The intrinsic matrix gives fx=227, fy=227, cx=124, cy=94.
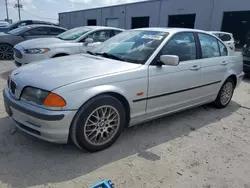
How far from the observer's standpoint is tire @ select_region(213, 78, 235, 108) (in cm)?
445

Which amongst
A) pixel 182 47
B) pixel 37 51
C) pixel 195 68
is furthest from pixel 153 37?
pixel 37 51

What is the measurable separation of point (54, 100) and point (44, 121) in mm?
250

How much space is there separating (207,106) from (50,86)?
3428mm

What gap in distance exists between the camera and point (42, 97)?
2.43 metres

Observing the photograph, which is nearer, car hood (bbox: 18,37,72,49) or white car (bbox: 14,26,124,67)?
white car (bbox: 14,26,124,67)

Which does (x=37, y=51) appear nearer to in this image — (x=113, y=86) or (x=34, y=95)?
(x=34, y=95)

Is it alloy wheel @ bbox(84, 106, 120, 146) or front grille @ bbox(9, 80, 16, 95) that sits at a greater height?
front grille @ bbox(9, 80, 16, 95)

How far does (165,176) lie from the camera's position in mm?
2471

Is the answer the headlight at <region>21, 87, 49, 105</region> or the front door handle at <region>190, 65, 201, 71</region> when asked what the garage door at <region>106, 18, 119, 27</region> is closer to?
the front door handle at <region>190, 65, 201, 71</region>

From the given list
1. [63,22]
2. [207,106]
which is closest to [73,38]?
[207,106]

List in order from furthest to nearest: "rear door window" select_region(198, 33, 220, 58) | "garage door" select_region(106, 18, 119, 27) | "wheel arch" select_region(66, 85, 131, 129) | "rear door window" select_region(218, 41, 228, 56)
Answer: "garage door" select_region(106, 18, 119, 27) → "rear door window" select_region(218, 41, 228, 56) → "rear door window" select_region(198, 33, 220, 58) → "wheel arch" select_region(66, 85, 131, 129)

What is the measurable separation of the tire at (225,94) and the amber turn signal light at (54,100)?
3.21 meters

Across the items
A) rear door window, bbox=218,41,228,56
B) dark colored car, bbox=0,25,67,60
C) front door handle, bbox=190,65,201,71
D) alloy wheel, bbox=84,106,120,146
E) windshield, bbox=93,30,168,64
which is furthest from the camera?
dark colored car, bbox=0,25,67,60

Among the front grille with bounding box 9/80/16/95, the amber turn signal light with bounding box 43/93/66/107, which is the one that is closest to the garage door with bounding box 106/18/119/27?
the front grille with bounding box 9/80/16/95
